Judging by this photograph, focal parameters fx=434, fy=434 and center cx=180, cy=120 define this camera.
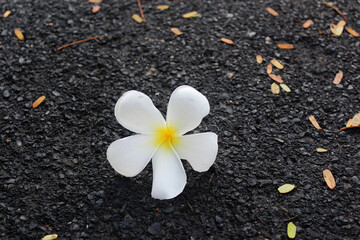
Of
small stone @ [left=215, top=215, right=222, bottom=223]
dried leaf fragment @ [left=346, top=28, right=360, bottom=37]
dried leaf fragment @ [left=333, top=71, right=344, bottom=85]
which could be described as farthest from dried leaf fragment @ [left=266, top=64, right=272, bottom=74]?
small stone @ [left=215, top=215, right=222, bottom=223]

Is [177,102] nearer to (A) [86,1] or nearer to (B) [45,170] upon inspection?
(B) [45,170]

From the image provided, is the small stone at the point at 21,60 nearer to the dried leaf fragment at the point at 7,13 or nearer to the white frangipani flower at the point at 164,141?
the dried leaf fragment at the point at 7,13

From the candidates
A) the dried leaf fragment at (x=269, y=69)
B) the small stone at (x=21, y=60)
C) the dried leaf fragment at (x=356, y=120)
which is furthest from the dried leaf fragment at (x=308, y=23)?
the small stone at (x=21, y=60)

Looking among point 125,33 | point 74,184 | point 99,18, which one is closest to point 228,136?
point 74,184

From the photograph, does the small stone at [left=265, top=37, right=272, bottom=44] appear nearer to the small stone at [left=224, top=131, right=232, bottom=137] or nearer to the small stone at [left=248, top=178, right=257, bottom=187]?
the small stone at [left=224, top=131, right=232, bottom=137]

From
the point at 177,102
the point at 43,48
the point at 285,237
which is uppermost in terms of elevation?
the point at 177,102

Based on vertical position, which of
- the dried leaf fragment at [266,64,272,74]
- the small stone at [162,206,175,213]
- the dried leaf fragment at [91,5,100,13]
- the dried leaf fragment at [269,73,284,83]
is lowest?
the small stone at [162,206,175,213]

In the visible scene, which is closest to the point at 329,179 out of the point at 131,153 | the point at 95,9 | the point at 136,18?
the point at 131,153
